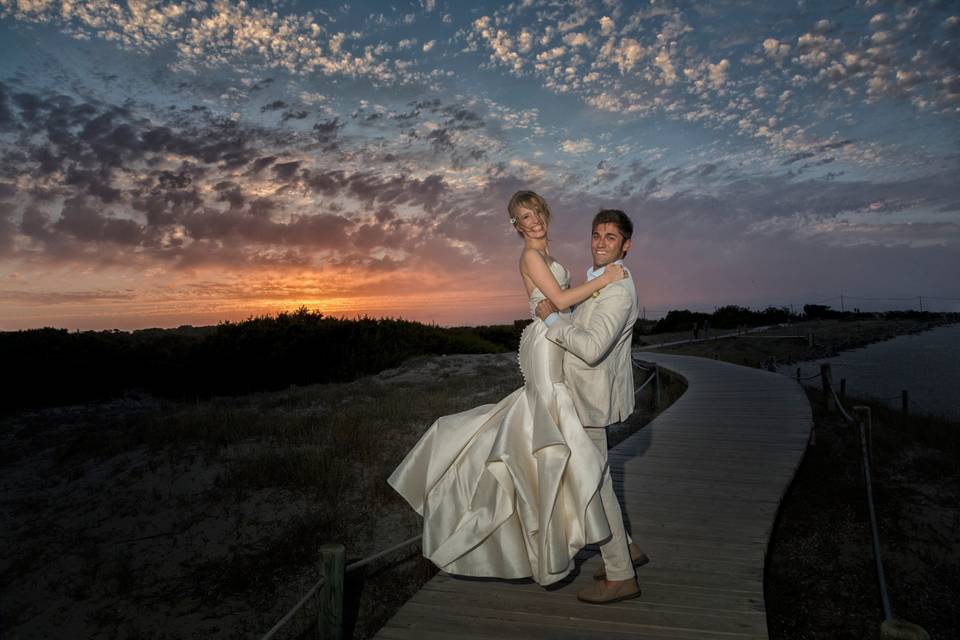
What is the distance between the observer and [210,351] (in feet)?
62.8

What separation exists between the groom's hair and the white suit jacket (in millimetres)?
276

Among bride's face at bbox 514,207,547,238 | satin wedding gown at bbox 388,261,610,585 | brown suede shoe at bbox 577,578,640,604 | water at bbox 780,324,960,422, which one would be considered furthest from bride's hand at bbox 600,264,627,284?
water at bbox 780,324,960,422

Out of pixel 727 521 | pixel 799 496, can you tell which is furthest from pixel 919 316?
pixel 727 521

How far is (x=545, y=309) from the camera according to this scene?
10.6ft

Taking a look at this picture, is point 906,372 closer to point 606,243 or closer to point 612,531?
point 612,531

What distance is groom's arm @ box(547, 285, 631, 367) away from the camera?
9.90 feet

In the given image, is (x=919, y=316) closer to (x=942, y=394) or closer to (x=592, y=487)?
(x=942, y=394)

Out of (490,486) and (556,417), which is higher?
(556,417)

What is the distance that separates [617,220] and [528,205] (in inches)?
20.4

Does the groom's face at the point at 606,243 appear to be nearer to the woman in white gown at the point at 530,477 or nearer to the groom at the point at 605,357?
the groom at the point at 605,357

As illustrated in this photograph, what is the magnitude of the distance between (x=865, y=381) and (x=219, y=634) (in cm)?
2645

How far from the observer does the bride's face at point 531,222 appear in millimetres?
3256

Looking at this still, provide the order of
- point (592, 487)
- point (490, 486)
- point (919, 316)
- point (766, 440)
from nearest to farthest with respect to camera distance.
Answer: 1. point (592, 487)
2. point (490, 486)
3. point (766, 440)
4. point (919, 316)

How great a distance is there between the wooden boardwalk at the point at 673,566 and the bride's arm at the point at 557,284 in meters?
1.85
